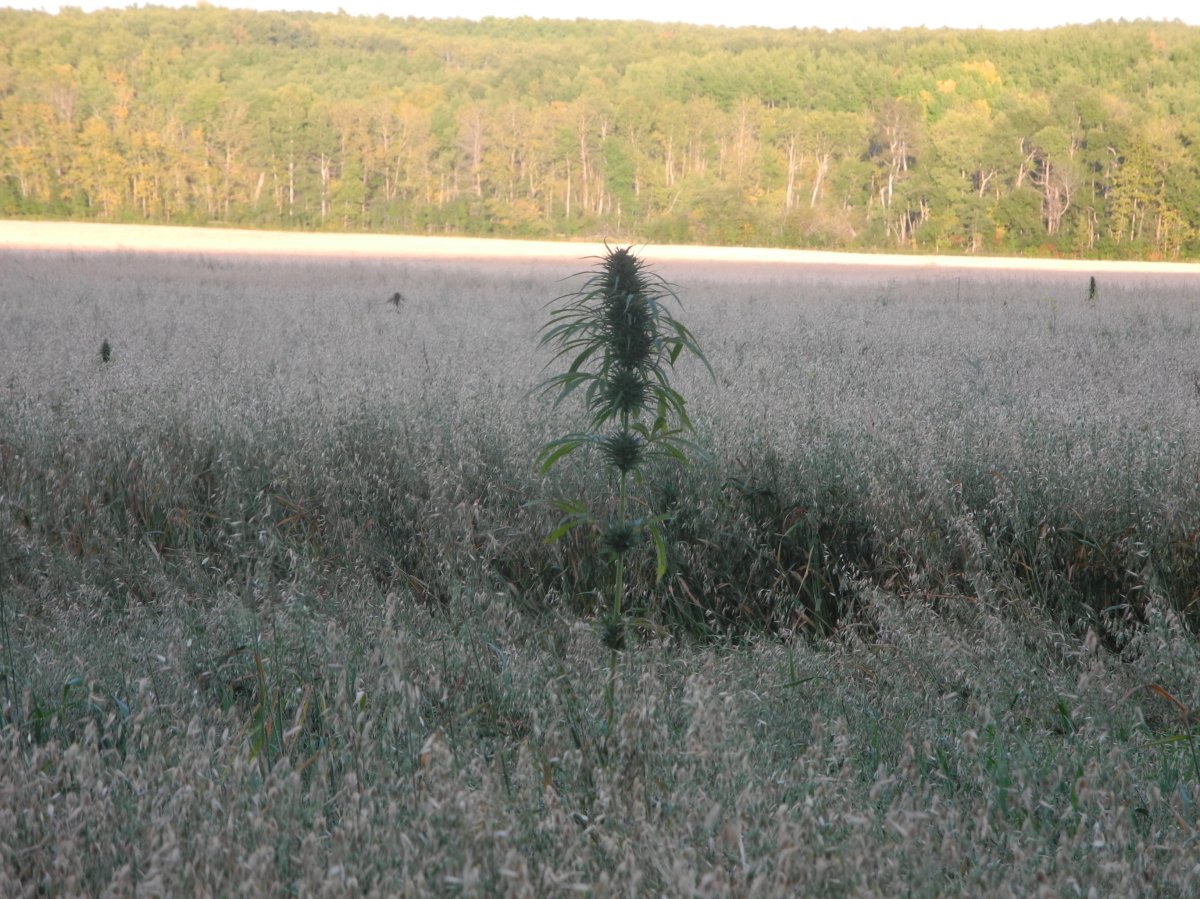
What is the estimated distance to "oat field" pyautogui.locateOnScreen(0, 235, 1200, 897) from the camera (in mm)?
1680

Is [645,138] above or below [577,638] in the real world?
above

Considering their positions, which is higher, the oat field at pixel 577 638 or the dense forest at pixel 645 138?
the dense forest at pixel 645 138

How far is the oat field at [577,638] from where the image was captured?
168 cm

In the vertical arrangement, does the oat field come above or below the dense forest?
below

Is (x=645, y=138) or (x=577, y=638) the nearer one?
(x=577, y=638)

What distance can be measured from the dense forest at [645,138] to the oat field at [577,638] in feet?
184

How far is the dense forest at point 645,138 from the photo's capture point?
6322 cm

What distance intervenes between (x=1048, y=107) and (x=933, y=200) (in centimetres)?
855

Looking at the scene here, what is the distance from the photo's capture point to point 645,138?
81.6 m

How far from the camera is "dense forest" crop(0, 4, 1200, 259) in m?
63.2

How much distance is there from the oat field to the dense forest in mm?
56078

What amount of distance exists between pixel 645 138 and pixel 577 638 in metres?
82.3

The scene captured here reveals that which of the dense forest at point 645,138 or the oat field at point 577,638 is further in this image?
the dense forest at point 645,138

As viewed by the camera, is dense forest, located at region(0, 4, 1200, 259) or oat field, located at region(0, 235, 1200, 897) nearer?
oat field, located at region(0, 235, 1200, 897)
